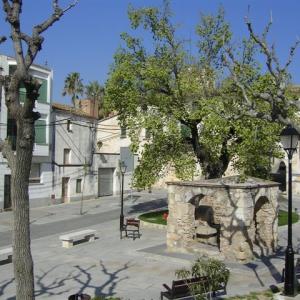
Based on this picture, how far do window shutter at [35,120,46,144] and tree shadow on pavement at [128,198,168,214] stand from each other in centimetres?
783

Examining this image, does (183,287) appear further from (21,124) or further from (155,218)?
(155,218)

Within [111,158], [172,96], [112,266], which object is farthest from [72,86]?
[112,266]

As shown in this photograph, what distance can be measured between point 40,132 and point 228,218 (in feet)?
65.2

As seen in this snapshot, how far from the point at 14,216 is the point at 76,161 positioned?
32.1 metres

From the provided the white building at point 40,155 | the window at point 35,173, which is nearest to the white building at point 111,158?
the white building at point 40,155

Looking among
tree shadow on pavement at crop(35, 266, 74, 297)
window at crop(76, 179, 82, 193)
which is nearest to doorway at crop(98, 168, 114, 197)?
window at crop(76, 179, 82, 193)

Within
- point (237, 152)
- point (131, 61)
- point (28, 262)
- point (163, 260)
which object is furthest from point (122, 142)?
point (28, 262)

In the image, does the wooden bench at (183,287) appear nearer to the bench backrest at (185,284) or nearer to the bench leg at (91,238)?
the bench backrest at (185,284)

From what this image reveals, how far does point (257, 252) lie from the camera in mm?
17859

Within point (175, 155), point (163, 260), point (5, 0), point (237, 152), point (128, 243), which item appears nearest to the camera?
point (5, 0)

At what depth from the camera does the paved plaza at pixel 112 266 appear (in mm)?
14133

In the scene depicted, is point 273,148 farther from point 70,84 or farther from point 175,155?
point 70,84

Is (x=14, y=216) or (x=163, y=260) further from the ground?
(x=14, y=216)

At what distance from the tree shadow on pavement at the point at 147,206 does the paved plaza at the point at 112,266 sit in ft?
19.4
